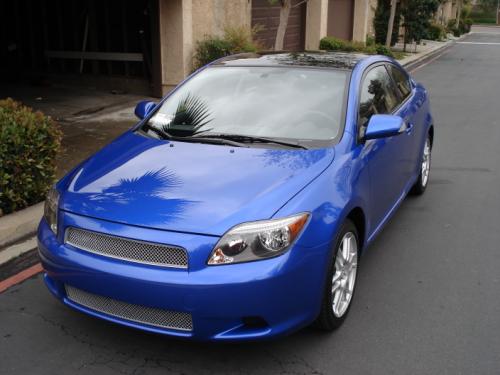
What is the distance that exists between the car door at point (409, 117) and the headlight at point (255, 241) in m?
2.25

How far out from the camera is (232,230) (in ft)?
9.86

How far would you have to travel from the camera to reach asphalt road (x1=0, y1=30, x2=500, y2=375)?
3.27m

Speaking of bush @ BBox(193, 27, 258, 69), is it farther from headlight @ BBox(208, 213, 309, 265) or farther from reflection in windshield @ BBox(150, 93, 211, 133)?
headlight @ BBox(208, 213, 309, 265)

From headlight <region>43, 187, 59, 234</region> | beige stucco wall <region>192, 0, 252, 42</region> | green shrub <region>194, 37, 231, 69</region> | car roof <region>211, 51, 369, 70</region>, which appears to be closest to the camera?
headlight <region>43, 187, 59, 234</region>

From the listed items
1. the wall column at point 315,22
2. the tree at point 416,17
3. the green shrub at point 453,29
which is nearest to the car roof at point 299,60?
the wall column at point 315,22

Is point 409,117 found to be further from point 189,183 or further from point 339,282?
point 189,183

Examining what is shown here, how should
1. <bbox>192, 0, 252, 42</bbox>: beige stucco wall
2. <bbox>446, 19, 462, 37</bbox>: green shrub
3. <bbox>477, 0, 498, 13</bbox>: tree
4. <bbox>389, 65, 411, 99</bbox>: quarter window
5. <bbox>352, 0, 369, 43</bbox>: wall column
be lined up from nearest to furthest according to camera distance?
<bbox>389, 65, 411, 99</bbox>: quarter window, <bbox>192, 0, 252, 42</bbox>: beige stucco wall, <bbox>352, 0, 369, 43</bbox>: wall column, <bbox>446, 19, 462, 37</bbox>: green shrub, <bbox>477, 0, 498, 13</bbox>: tree

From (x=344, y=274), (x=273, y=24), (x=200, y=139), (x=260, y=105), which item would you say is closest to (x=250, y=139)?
(x=200, y=139)

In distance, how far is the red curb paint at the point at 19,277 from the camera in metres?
4.23

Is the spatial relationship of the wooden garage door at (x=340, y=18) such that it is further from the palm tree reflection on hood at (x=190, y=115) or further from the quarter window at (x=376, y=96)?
the palm tree reflection on hood at (x=190, y=115)

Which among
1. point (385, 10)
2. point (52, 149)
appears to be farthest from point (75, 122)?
point (385, 10)

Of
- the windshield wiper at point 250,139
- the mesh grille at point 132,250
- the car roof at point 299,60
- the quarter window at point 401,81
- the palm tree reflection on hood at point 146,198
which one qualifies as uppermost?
the car roof at point 299,60

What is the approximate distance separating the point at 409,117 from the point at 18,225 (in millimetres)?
3521

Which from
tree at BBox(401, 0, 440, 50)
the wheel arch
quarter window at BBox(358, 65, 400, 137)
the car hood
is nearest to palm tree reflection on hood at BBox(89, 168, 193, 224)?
the car hood
